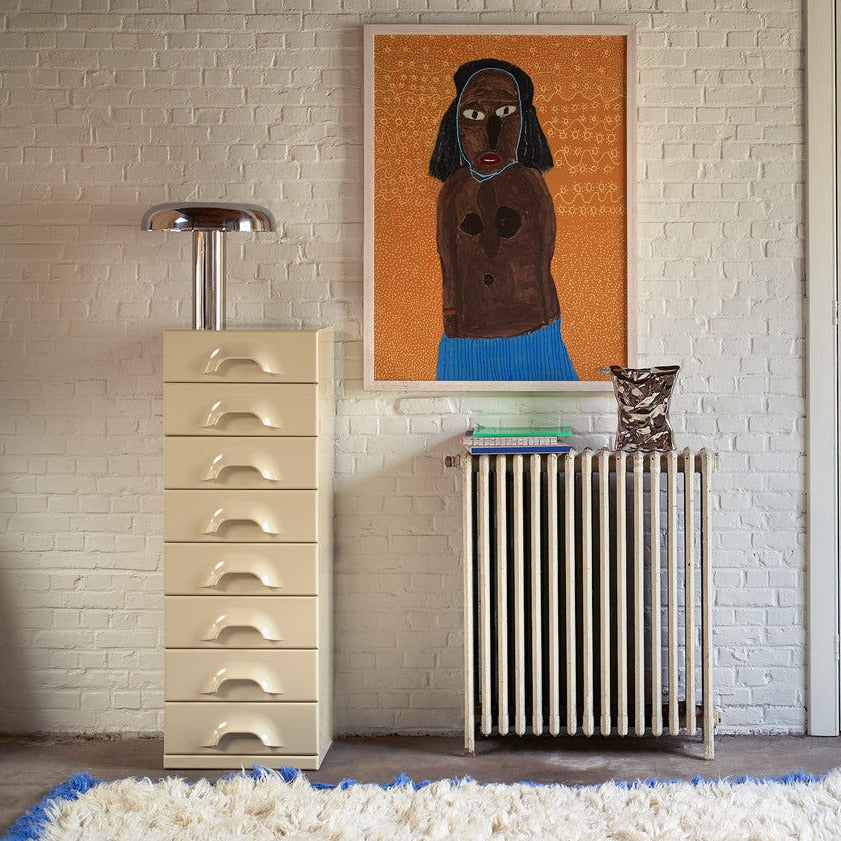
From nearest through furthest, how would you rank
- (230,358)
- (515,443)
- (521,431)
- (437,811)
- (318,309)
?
(437,811)
(230,358)
(515,443)
(521,431)
(318,309)

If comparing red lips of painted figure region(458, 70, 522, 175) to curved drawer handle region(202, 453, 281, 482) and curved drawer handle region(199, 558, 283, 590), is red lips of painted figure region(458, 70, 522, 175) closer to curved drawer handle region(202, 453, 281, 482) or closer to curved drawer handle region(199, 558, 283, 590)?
curved drawer handle region(202, 453, 281, 482)

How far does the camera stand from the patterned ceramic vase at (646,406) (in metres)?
2.97

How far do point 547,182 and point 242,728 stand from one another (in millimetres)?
1857

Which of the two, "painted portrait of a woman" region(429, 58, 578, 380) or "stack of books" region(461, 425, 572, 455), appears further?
"painted portrait of a woman" region(429, 58, 578, 380)

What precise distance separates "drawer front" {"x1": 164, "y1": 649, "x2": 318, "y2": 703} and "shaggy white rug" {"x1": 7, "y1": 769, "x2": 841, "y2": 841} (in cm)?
23

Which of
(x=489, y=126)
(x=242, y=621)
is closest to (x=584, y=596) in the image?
(x=242, y=621)

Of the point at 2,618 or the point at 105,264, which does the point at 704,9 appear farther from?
the point at 2,618

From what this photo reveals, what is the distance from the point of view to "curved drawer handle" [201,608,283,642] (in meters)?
2.84

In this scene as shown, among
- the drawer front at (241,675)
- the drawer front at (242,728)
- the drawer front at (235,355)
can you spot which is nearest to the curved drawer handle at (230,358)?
the drawer front at (235,355)

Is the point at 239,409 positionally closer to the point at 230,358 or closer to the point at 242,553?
the point at 230,358

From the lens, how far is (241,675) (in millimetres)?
2844

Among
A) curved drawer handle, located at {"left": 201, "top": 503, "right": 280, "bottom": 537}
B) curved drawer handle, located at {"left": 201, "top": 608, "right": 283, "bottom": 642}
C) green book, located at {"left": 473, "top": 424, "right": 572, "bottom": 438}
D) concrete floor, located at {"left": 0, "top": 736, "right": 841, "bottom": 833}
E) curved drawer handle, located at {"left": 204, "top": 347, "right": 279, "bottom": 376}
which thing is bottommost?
concrete floor, located at {"left": 0, "top": 736, "right": 841, "bottom": 833}

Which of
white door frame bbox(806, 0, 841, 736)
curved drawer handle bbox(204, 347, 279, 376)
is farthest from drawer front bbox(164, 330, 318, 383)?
white door frame bbox(806, 0, 841, 736)

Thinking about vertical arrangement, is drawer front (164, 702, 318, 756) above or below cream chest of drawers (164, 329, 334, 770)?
below
